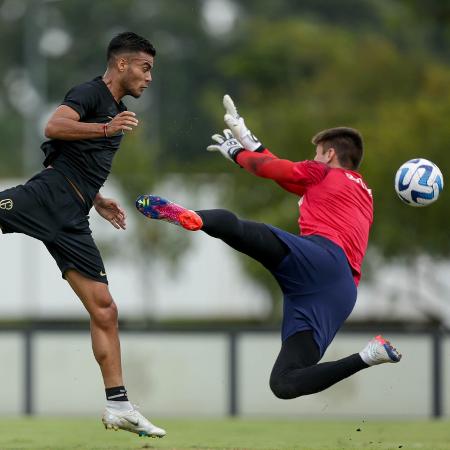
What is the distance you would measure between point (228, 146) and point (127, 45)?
1.14 m

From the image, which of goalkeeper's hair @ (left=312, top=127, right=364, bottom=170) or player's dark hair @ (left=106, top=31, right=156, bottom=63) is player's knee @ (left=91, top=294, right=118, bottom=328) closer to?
player's dark hair @ (left=106, top=31, right=156, bottom=63)

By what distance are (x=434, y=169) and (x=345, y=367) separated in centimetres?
208

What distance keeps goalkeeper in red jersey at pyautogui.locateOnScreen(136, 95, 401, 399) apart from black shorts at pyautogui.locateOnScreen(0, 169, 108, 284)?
0.78m

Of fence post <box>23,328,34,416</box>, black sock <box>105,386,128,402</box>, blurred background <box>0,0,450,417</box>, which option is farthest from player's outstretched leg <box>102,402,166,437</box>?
fence post <box>23,328,34,416</box>

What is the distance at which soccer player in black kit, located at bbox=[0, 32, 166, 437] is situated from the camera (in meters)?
10.1

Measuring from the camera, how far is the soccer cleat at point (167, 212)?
9.50m

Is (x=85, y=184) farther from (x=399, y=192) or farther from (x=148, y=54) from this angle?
(x=399, y=192)

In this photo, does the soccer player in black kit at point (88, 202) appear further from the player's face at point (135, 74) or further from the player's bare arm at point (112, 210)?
the player's bare arm at point (112, 210)

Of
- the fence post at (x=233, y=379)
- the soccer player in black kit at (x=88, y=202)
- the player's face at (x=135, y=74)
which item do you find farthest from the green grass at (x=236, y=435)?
the player's face at (x=135, y=74)

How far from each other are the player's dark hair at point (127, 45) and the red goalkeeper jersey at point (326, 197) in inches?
47.8

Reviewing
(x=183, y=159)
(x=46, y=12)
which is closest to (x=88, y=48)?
(x=46, y=12)

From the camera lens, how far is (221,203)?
36.3 metres

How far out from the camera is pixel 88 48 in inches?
2795

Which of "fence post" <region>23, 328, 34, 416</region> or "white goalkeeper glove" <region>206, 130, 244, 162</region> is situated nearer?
"white goalkeeper glove" <region>206, 130, 244, 162</region>
